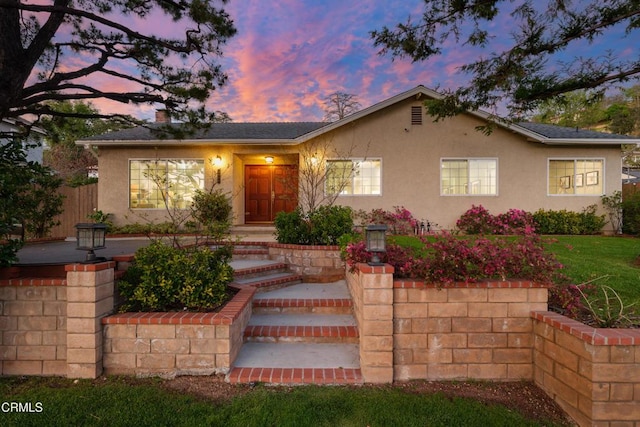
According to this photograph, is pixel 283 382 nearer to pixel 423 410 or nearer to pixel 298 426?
pixel 298 426

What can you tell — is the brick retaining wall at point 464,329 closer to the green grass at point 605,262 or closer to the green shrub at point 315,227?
the green grass at point 605,262

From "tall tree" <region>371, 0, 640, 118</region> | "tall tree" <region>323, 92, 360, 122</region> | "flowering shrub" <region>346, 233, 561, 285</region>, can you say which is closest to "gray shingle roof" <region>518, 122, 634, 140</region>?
"tall tree" <region>371, 0, 640, 118</region>

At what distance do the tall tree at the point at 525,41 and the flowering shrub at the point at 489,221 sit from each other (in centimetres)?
464

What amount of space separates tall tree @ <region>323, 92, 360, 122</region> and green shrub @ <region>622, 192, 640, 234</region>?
52.8ft

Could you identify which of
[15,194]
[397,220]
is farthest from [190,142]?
[397,220]

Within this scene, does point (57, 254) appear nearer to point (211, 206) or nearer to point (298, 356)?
point (298, 356)

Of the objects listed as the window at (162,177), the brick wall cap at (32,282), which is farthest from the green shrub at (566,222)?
the brick wall cap at (32,282)

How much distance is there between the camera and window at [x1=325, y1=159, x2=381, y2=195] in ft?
32.8

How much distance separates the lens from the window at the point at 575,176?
32.8 feet

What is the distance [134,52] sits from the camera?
542cm

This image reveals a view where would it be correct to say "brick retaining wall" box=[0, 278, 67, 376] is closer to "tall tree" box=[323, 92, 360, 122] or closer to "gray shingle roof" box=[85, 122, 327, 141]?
"gray shingle roof" box=[85, 122, 327, 141]

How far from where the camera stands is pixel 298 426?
2303mm

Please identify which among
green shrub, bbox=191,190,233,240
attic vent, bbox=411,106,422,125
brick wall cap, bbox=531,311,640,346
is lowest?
brick wall cap, bbox=531,311,640,346

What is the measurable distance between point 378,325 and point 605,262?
18.4 ft
